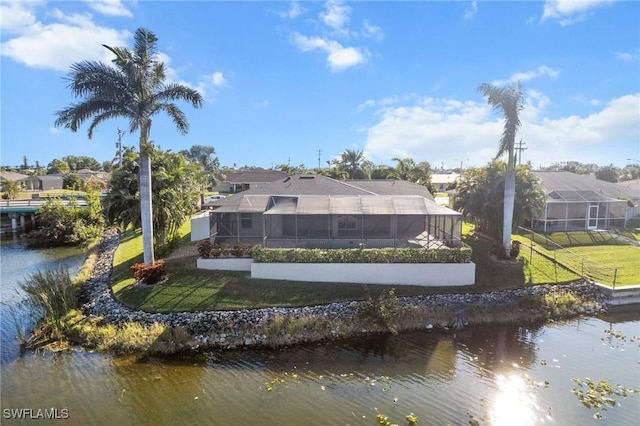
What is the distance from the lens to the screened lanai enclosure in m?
20.2

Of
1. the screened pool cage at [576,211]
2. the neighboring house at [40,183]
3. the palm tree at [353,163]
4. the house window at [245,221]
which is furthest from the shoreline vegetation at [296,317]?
the neighboring house at [40,183]

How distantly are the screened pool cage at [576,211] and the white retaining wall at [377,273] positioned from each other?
Answer: 13.8 metres

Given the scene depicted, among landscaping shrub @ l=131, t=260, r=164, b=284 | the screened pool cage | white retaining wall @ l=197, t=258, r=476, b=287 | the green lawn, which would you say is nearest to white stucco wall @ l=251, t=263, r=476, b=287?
white retaining wall @ l=197, t=258, r=476, b=287

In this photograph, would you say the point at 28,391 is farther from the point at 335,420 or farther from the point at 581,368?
the point at 581,368

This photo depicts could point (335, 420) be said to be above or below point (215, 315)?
below

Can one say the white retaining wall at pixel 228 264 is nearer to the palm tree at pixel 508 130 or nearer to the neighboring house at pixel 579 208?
the palm tree at pixel 508 130

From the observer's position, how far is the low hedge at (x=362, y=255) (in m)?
18.2

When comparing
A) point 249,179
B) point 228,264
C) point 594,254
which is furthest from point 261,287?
point 249,179

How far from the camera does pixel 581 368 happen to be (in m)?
12.8

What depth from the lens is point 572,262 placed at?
21.4 meters

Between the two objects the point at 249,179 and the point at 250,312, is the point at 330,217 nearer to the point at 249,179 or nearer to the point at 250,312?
the point at 250,312

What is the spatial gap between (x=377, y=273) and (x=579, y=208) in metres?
20.3

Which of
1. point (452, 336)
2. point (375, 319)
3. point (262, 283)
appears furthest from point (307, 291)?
point (452, 336)

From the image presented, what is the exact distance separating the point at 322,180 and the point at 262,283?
35.2 feet
